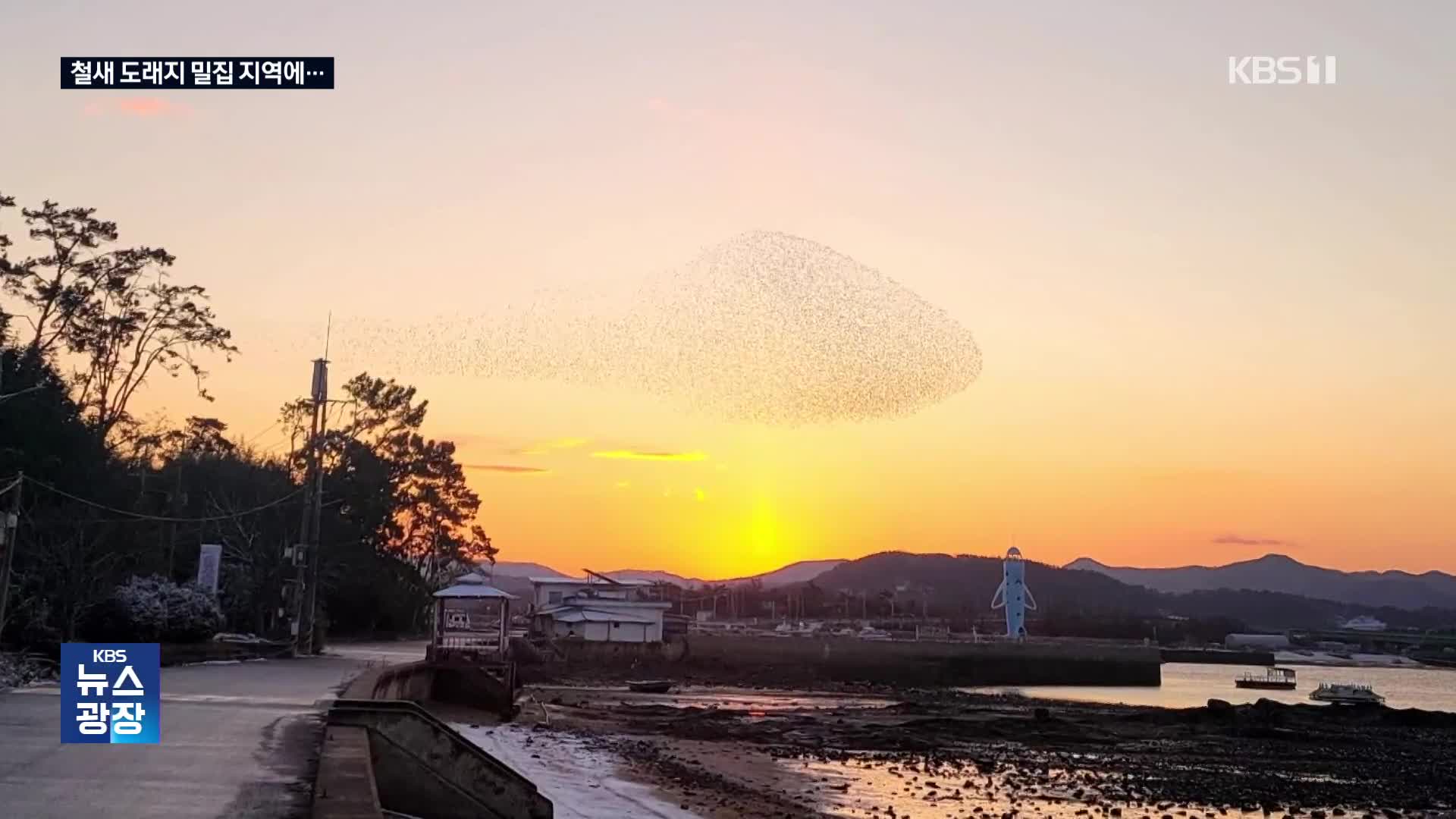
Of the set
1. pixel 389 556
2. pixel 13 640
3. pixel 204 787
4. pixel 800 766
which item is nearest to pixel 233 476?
pixel 389 556

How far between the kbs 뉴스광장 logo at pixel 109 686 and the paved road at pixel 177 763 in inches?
23.3

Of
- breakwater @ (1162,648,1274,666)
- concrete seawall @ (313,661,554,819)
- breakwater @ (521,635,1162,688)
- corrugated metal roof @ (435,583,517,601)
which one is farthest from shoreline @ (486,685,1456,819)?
breakwater @ (1162,648,1274,666)

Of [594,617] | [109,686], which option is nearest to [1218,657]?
[594,617]

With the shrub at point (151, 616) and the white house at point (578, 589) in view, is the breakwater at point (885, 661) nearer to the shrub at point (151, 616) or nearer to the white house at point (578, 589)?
the white house at point (578, 589)

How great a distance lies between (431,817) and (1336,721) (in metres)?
42.8

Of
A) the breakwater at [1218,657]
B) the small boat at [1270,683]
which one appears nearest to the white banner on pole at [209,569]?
the small boat at [1270,683]

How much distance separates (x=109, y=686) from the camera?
10625 mm

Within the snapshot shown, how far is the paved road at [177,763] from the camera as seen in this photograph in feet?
33.8

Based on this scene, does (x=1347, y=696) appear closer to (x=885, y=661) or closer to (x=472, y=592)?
(x=885, y=661)

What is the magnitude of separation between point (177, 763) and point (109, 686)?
2.55 m

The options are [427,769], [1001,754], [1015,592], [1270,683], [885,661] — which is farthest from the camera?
[1015,592]

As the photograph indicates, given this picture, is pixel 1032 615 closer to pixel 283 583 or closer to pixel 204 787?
pixel 283 583

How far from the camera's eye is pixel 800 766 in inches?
1113

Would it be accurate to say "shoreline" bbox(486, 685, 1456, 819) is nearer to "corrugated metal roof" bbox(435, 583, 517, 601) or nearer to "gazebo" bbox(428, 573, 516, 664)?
"gazebo" bbox(428, 573, 516, 664)
